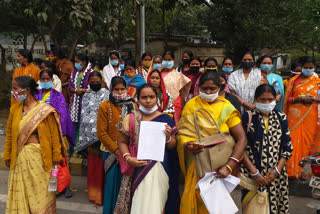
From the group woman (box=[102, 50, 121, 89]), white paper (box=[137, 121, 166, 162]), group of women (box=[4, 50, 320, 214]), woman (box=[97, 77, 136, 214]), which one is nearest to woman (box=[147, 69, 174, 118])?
group of women (box=[4, 50, 320, 214])

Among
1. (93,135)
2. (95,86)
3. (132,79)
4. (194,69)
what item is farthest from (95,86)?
(194,69)

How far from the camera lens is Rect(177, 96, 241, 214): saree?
105 inches

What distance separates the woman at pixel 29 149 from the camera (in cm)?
304

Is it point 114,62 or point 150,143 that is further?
point 114,62

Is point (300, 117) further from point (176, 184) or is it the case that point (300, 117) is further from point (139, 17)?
point (139, 17)

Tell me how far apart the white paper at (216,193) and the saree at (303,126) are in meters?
2.34

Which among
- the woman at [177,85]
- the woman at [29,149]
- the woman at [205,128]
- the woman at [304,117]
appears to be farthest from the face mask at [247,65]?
the woman at [29,149]

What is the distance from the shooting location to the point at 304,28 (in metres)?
13.0

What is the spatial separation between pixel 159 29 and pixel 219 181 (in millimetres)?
24708

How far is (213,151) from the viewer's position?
2.60 m

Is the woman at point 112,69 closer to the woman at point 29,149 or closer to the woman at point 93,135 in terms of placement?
the woman at point 93,135

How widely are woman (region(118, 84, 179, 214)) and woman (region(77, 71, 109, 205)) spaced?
4.21 ft

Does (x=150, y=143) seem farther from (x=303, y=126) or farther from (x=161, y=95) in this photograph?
(x=303, y=126)

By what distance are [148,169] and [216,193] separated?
65cm
